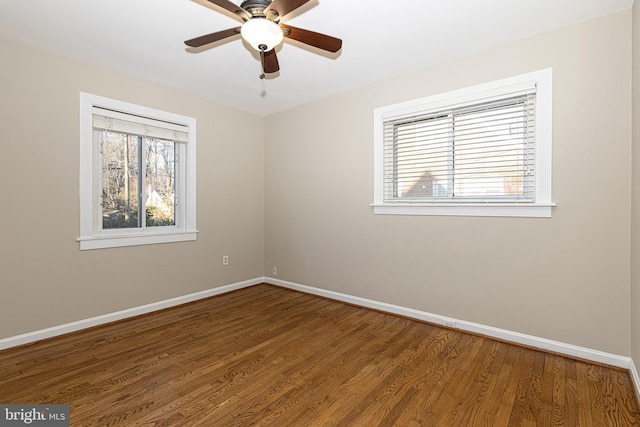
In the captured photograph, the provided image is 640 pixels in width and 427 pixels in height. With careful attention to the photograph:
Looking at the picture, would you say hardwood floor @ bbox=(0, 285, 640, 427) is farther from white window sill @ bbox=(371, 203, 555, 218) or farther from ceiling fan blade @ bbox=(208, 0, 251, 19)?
ceiling fan blade @ bbox=(208, 0, 251, 19)

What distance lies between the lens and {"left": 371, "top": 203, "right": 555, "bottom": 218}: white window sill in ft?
8.32

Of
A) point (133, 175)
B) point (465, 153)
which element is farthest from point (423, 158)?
point (133, 175)

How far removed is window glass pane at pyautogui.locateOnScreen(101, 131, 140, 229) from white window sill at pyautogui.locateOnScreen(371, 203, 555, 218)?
267 cm

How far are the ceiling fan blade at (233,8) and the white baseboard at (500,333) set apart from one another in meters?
2.96

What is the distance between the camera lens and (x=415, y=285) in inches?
128

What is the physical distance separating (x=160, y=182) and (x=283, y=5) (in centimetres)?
268

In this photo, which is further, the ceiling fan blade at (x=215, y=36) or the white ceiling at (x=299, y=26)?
the white ceiling at (x=299, y=26)

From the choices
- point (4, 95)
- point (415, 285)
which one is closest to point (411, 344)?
point (415, 285)

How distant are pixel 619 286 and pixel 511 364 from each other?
0.95 m

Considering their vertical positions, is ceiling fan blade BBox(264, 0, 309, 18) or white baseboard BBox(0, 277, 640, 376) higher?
ceiling fan blade BBox(264, 0, 309, 18)

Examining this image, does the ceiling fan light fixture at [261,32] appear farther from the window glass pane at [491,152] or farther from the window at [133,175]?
the window at [133,175]

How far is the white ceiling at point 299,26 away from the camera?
221cm

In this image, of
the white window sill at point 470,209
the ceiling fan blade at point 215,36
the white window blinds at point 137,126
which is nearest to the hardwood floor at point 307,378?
the white window sill at point 470,209

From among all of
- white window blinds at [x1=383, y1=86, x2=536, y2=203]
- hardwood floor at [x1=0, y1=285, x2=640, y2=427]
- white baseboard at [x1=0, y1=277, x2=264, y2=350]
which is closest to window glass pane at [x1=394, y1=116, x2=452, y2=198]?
white window blinds at [x1=383, y1=86, x2=536, y2=203]
